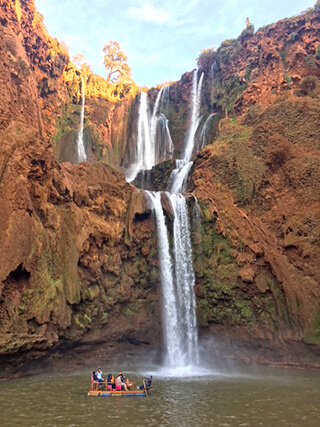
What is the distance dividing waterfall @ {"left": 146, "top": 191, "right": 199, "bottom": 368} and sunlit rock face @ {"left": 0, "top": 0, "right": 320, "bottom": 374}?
2.26 ft

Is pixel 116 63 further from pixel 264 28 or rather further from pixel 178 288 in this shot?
pixel 178 288

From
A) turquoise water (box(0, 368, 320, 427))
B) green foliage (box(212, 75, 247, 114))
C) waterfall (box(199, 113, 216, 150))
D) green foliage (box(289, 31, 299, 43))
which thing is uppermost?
green foliage (box(289, 31, 299, 43))

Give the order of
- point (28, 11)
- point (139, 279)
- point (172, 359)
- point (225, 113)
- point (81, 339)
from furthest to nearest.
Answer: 1. point (225, 113)
2. point (28, 11)
3. point (139, 279)
4. point (172, 359)
5. point (81, 339)

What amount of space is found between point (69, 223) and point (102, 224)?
10.2 feet

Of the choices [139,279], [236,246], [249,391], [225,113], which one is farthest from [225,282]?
[225,113]

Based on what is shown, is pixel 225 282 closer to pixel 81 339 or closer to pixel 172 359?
pixel 172 359

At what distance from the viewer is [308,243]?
86.1 ft

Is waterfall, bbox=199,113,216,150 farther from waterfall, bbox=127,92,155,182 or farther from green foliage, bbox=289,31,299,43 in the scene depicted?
green foliage, bbox=289,31,299,43

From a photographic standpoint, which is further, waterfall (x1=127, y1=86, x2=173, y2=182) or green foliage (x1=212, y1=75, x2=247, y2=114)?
waterfall (x1=127, y1=86, x2=173, y2=182)

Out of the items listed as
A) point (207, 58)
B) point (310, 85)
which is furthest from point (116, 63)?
point (310, 85)

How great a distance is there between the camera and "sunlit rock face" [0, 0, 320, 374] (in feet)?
65.1

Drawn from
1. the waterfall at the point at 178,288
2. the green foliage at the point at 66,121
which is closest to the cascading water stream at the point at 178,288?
the waterfall at the point at 178,288

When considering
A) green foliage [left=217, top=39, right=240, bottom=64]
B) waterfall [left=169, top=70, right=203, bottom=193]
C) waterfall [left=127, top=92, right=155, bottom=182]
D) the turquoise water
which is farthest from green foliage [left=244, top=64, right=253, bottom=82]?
the turquoise water

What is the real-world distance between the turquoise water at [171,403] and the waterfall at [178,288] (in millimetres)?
5085
